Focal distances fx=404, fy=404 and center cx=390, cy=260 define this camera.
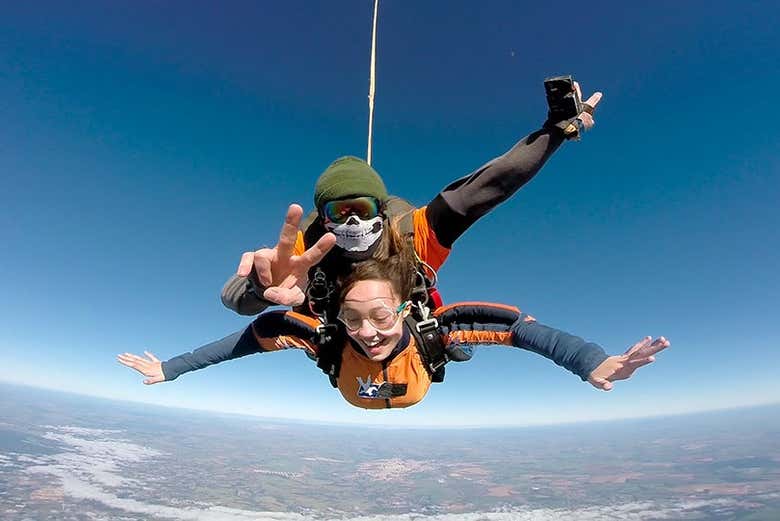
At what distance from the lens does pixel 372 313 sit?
89.7 inches

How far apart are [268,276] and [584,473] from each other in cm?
10453

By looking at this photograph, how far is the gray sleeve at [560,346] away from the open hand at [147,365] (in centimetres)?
243

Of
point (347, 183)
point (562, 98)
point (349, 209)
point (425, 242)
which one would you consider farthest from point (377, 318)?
point (562, 98)

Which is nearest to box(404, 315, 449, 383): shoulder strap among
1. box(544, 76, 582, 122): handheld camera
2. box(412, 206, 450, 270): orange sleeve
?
box(412, 206, 450, 270): orange sleeve

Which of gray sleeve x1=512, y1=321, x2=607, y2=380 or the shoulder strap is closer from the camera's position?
gray sleeve x1=512, y1=321, x2=607, y2=380

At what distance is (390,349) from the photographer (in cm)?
244

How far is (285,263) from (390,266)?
68 cm

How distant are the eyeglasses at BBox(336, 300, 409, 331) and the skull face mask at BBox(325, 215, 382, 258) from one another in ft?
1.30

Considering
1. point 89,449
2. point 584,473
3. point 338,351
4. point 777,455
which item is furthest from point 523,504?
point 89,449

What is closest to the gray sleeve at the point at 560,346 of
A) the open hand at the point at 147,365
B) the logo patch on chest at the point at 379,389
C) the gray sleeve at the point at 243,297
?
the logo patch on chest at the point at 379,389

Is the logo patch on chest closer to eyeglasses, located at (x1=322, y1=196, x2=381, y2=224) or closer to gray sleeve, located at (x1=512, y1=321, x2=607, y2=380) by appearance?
gray sleeve, located at (x1=512, y1=321, x2=607, y2=380)

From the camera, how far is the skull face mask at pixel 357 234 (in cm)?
196

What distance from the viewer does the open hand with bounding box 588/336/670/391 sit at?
5.49 feet

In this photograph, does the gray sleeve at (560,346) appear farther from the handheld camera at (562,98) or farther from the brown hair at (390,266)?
the handheld camera at (562,98)
